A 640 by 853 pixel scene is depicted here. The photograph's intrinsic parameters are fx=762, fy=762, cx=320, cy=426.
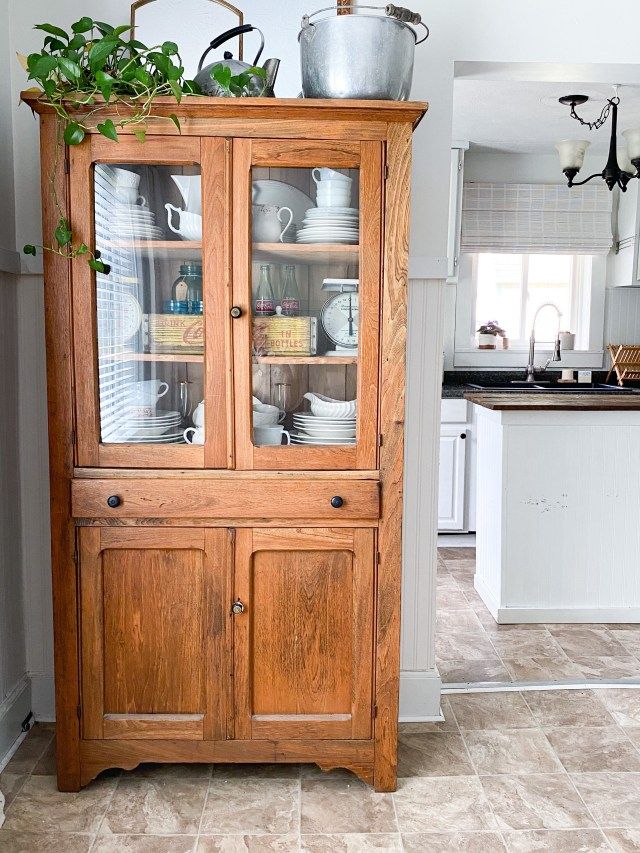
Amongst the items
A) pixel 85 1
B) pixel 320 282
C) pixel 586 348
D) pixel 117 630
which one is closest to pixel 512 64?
pixel 320 282

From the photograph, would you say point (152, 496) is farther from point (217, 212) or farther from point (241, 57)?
point (241, 57)

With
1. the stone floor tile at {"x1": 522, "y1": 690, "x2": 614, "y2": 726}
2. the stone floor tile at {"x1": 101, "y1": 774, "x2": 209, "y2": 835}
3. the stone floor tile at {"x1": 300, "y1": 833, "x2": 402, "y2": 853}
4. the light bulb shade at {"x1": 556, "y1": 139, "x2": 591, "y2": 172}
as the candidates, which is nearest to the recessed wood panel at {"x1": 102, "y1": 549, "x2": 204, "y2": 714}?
the stone floor tile at {"x1": 101, "y1": 774, "x2": 209, "y2": 835}

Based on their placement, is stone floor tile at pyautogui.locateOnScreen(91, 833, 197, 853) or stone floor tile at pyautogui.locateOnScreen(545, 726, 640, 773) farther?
stone floor tile at pyautogui.locateOnScreen(545, 726, 640, 773)

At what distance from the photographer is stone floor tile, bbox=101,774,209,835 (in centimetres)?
193

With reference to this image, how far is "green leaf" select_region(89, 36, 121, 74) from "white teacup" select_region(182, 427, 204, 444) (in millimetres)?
900

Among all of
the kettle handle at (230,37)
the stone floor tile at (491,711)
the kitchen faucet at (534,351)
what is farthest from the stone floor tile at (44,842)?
the kitchen faucet at (534,351)

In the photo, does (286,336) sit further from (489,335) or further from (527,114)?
(489,335)

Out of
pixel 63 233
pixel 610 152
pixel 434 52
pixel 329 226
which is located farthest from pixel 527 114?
pixel 63 233

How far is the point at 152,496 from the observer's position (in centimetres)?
198

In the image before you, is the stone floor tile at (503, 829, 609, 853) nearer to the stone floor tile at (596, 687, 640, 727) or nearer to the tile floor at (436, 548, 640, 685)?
the stone floor tile at (596, 687, 640, 727)

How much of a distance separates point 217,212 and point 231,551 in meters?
0.88

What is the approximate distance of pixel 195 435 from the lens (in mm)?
2016

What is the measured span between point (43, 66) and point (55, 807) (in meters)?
1.85

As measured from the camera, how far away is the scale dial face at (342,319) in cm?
198
